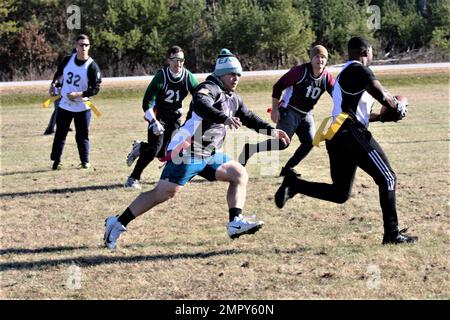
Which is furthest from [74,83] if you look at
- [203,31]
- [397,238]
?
[203,31]

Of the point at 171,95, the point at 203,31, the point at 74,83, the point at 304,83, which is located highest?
the point at 304,83

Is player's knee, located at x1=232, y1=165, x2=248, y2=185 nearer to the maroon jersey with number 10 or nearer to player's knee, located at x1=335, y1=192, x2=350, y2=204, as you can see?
player's knee, located at x1=335, y1=192, x2=350, y2=204

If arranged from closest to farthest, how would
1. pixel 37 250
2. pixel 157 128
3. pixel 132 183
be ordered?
pixel 37 250
pixel 157 128
pixel 132 183

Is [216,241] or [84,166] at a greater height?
[216,241]

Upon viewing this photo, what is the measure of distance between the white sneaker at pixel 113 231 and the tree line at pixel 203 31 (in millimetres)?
33977

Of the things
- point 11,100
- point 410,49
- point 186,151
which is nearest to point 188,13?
point 410,49

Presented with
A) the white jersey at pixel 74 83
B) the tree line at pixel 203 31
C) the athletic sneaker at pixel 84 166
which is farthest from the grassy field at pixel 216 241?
the tree line at pixel 203 31

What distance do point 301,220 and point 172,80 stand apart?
2.81 meters

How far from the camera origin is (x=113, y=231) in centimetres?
663

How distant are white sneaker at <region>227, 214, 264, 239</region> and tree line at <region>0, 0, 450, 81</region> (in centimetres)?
3419

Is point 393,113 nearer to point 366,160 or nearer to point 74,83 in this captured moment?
point 366,160

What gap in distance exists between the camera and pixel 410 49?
1774 inches

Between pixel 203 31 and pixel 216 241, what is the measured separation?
3931 cm
